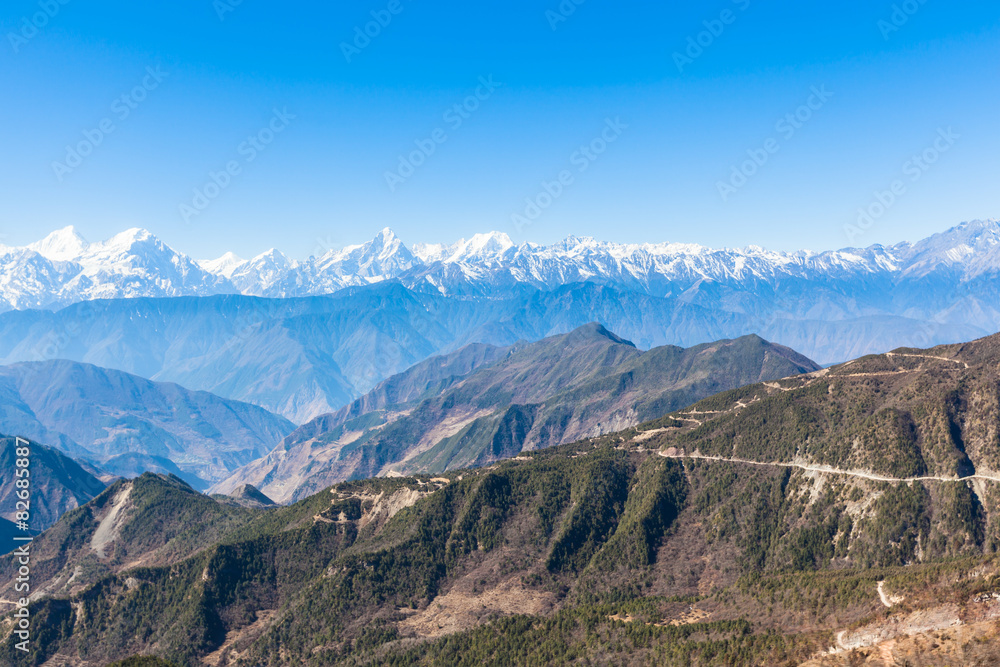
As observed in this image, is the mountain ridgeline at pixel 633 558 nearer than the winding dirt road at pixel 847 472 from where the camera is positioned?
Yes

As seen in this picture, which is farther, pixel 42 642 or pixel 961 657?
pixel 42 642

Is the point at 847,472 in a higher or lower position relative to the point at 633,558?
higher

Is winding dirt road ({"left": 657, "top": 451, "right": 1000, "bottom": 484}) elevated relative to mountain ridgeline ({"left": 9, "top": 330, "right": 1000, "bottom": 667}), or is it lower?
elevated

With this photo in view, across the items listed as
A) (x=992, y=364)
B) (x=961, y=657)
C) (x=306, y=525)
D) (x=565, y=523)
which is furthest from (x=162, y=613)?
(x=992, y=364)

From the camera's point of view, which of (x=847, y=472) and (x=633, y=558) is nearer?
(x=847, y=472)

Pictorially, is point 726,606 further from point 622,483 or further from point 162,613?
point 162,613

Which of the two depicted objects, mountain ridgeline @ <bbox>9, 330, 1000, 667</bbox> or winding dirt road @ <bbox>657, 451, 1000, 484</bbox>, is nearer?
mountain ridgeline @ <bbox>9, 330, 1000, 667</bbox>

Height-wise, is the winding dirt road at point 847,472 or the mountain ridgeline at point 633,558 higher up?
the winding dirt road at point 847,472

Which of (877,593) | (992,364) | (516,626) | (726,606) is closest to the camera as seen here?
(877,593)
